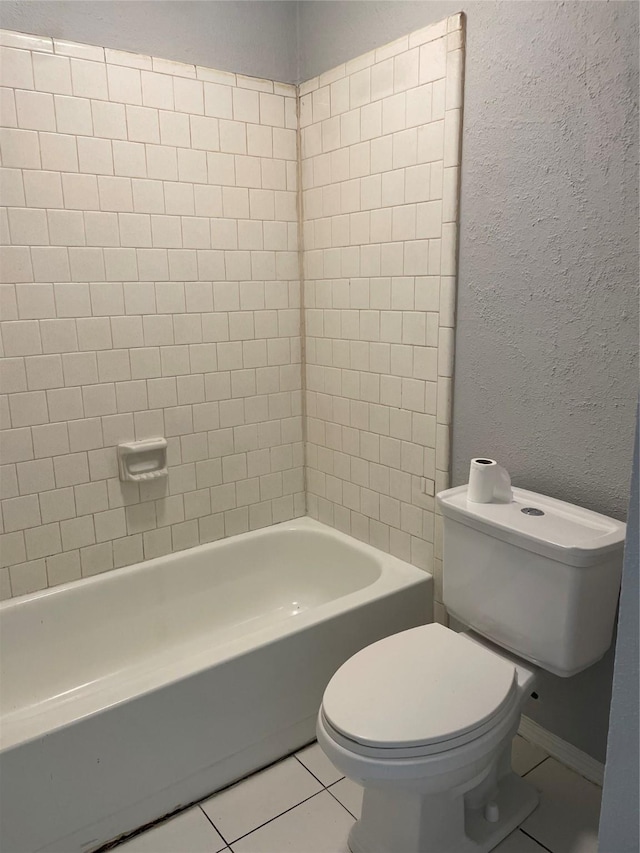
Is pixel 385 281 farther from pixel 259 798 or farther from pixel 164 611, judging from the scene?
pixel 259 798

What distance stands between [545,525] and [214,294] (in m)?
1.39

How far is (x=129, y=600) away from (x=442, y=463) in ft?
3.89

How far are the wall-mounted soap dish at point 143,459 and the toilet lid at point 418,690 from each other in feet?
3.38

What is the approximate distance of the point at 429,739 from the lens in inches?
53.8

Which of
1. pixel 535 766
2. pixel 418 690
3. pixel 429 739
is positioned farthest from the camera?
pixel 535 766

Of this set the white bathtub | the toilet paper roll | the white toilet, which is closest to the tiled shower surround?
the white bathtub

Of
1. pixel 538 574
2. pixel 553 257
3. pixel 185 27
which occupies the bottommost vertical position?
pixel 538 574

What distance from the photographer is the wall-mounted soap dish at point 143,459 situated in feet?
7.27

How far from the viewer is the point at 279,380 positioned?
257cm

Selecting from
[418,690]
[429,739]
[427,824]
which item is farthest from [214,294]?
[427,824]

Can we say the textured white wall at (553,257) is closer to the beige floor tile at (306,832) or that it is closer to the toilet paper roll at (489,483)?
the toilet paper roll at (489,483)

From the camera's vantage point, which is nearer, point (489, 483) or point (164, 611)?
point (489, 483)

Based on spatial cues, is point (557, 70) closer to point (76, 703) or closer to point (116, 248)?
point (116, 248)

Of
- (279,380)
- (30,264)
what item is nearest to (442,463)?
(279,380)
